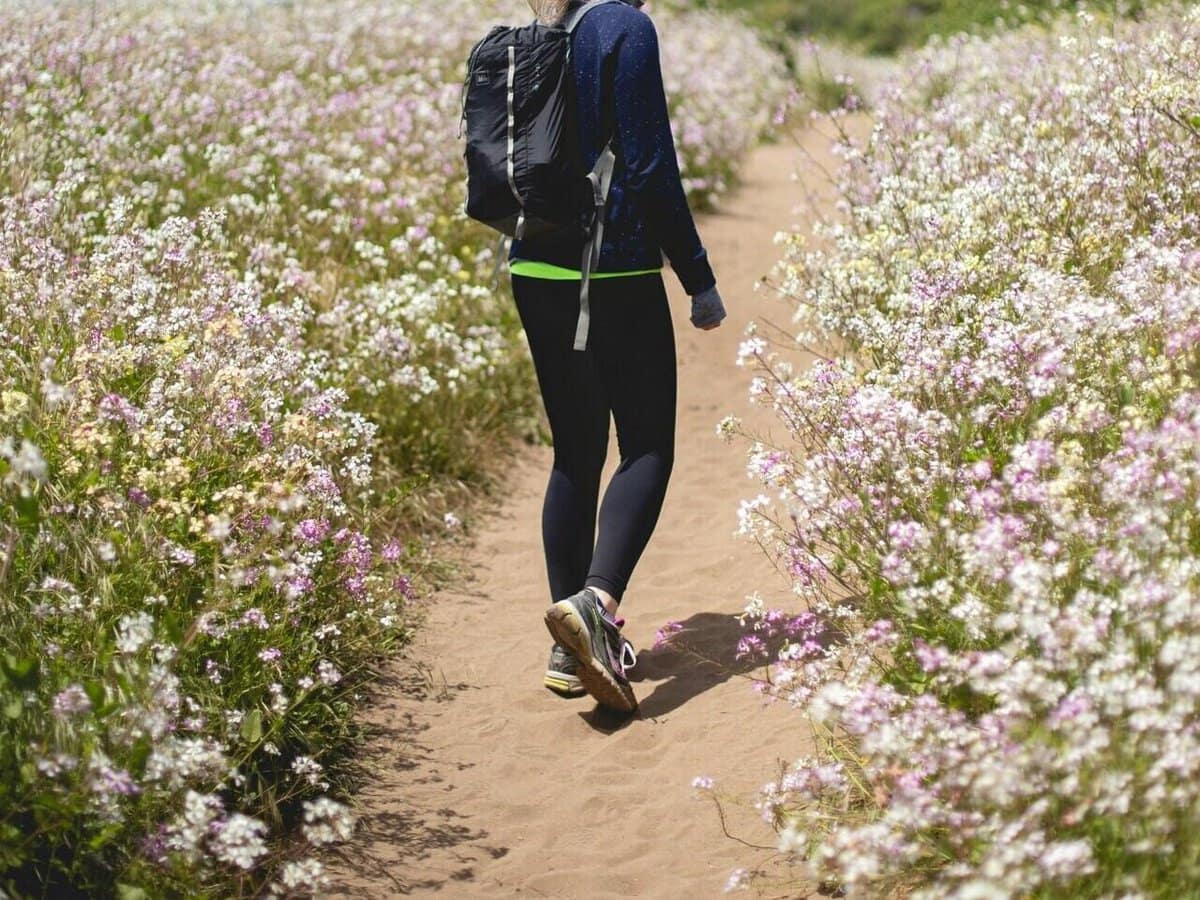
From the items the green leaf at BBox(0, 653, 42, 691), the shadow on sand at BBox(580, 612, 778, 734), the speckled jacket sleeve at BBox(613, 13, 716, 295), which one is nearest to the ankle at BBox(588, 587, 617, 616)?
the shadow on sand at BBox(580, 612, 778, 734)

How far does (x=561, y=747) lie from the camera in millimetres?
4426

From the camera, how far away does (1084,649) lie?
2660 millimetres

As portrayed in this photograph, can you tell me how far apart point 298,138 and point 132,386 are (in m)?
3.92

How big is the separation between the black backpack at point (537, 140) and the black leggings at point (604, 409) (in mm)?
128

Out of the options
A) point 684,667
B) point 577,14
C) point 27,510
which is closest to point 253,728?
point 27,510

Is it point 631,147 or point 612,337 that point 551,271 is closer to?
point 612,337

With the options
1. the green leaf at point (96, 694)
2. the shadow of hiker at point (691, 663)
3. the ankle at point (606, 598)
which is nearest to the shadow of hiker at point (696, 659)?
the shadow of hiker at point (691, 663)

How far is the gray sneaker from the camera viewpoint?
4453 millimetres

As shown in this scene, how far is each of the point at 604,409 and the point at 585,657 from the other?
2.63 ft

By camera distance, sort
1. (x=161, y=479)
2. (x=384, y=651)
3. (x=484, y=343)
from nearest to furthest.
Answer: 1. (x=161, y=479)
2. (x=384, y=651)
3. (x=484, y=343)

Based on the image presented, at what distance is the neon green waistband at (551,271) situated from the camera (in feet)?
13.6

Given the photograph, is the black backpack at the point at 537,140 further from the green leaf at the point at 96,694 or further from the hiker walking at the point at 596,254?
the green leaf at the point at 96,694

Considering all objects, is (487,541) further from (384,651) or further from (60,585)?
(60,585)

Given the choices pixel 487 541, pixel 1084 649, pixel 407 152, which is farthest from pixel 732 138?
pixel 1084 649
